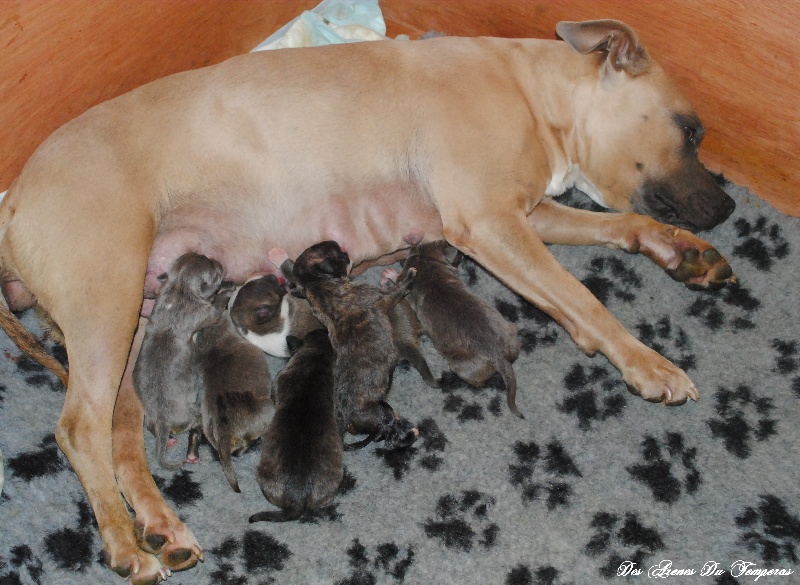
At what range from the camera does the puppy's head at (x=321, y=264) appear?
3.19 m

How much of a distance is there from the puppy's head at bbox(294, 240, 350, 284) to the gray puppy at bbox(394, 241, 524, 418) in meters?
0.32

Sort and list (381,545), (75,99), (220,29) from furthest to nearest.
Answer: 1. (220,29)
2. (75,99)
3. (381,545)

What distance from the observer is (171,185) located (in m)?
3.18

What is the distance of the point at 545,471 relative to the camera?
3066 mm

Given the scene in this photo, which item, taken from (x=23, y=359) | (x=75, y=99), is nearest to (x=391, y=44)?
(x=75, y=99)

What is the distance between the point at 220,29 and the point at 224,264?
4.80 feet

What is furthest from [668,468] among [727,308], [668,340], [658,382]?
[727,308]

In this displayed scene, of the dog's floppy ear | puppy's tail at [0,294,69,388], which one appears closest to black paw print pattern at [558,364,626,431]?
the dog's floppy ear

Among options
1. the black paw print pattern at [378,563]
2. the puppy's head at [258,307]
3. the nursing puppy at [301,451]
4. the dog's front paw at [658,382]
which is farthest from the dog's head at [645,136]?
the black paw print pattern at [378,563]

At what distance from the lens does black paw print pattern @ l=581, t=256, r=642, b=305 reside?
3.64m

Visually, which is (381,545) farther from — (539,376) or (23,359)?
(23,359)

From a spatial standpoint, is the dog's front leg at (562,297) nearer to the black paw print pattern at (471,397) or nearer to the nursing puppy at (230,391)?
the black paw print pattern at (471,397)

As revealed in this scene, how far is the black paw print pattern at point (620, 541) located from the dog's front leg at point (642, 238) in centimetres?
115

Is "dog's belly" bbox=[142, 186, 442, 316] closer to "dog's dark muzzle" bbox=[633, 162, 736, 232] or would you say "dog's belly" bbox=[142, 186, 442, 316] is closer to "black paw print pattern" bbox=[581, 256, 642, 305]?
"black paw print pattern" bbox=[581, 256, 642, 305]
